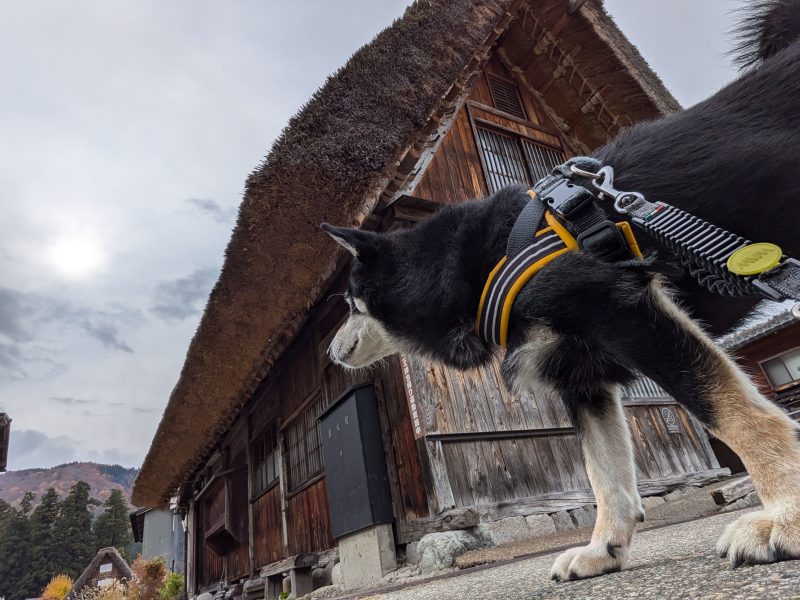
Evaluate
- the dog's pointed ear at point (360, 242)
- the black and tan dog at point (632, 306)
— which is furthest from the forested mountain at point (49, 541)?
the black and tan dog at point (632, 306)


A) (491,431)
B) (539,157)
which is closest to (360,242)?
(491,431)

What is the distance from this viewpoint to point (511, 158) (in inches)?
256

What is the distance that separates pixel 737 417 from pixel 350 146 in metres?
3.39

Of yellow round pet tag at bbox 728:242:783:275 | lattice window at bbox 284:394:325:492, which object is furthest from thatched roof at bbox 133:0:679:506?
yellow round pet tag at bbox 728:242:783:275

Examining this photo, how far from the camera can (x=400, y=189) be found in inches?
184

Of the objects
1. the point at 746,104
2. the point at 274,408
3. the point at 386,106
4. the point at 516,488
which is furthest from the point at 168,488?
the point at 746,104

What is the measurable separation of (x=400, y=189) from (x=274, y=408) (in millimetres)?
3976

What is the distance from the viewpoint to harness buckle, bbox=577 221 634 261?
1521 millimetres

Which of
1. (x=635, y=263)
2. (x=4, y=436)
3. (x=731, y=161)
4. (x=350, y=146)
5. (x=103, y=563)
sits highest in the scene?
(x=4, y=436)

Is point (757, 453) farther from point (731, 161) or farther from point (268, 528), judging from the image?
point (268, 528)

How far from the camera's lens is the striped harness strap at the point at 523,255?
159cm

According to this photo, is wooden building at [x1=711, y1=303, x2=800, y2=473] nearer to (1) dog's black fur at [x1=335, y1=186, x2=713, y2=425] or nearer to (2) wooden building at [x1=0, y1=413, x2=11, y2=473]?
(1) dog's black fur at [x1=335, y1=186, x2=713, y2=425]

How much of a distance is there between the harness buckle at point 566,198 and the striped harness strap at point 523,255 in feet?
0.12

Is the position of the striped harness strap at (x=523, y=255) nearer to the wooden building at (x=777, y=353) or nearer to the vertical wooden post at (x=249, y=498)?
the vertical wooden post at (x=249, y=498)
